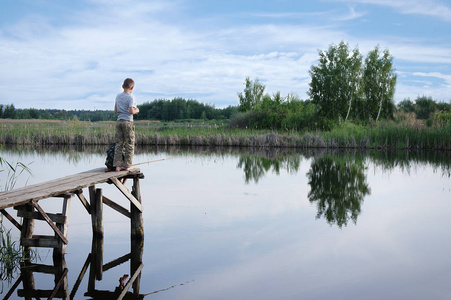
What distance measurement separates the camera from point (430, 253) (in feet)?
22.8

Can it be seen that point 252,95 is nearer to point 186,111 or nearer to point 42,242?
point 186,111

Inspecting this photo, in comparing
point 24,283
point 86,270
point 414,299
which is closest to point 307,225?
point 414,299

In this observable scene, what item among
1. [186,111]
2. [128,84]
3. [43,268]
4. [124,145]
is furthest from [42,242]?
[186,111]

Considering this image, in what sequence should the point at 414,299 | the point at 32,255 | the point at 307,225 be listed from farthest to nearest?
the point at 307,225 < the point at 32,255 < the point at 414,299

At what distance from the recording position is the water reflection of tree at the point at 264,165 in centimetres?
1566

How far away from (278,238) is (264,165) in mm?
10607

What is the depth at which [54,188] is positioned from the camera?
6215 millimetres

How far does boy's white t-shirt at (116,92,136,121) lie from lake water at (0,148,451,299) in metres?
1.83

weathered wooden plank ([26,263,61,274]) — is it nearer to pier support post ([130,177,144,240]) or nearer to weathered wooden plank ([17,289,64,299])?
weathered wooden plank ([17,289,64,299])

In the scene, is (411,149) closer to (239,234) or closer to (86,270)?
(239,234)

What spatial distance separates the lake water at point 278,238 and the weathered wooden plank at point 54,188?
36.3 inches

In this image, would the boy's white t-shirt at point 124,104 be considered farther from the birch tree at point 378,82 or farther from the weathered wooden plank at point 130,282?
the birch tree at point 378,82

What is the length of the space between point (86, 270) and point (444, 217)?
22.0 ft

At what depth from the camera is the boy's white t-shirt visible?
7.55m
